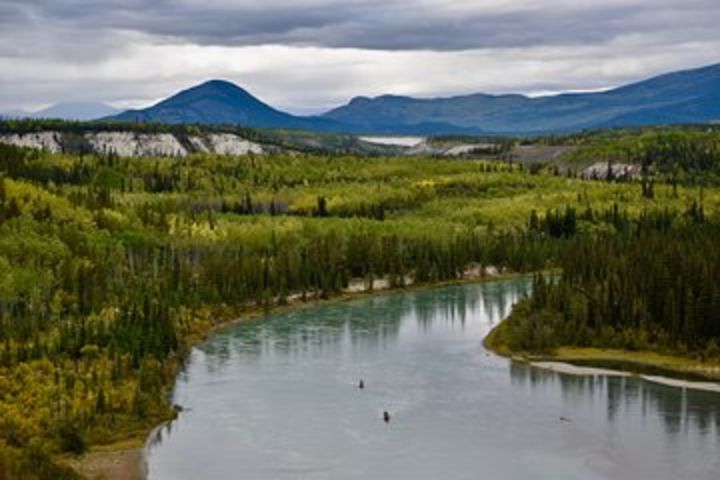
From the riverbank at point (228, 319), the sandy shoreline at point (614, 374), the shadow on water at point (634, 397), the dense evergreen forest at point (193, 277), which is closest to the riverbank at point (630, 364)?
the sandy shoreline at point (614, 374)

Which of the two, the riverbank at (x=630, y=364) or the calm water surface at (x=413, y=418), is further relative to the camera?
the riverbank at (x=630, y=364)

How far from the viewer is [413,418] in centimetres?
7644

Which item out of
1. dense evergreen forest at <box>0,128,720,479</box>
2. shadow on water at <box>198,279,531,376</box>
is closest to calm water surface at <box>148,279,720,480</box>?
shadow on water at <box>198,279,531,376</box>

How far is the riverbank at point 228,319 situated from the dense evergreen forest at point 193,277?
0.69 metres

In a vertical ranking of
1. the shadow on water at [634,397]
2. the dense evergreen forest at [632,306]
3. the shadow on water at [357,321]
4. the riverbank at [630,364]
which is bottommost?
the shadow on water at [357,321]

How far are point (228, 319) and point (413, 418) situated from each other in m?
49.1

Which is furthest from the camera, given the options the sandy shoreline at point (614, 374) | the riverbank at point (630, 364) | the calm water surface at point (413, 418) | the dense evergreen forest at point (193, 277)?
the riverbank at point (630, 364)

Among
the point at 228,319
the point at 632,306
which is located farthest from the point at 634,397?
the point at 228,319

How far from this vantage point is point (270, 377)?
9162cm

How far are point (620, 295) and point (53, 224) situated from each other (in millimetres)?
74077

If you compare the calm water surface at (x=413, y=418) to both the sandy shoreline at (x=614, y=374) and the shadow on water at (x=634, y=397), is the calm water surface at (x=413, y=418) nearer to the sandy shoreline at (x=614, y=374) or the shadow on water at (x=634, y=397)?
the shadow on water at (x=634, y=397)

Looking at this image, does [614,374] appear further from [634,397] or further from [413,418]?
[413,418]

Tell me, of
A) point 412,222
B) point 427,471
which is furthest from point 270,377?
point 412,222

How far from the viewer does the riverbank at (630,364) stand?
286ft
